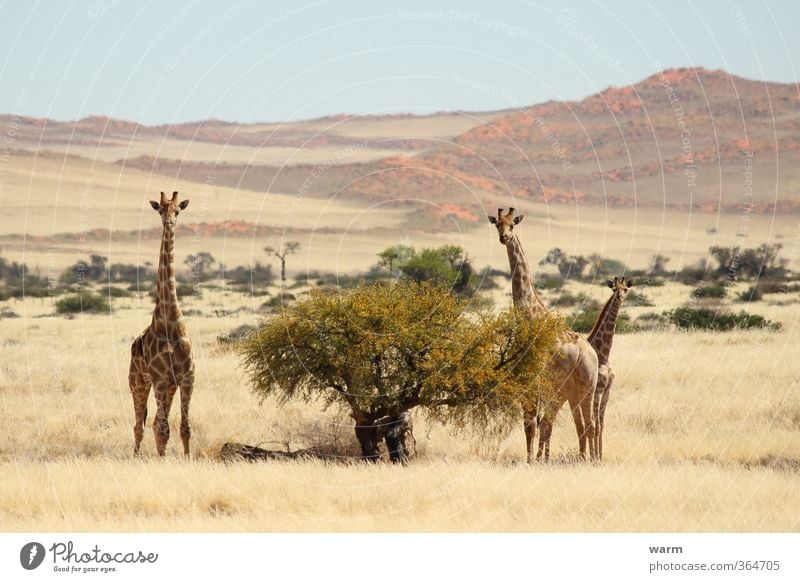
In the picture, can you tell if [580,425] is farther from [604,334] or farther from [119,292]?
[119,292]

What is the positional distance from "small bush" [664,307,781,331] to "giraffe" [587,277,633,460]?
24398 millimetres

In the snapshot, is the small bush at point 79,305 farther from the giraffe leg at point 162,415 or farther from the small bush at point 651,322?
the giraffe leg at point 162,415

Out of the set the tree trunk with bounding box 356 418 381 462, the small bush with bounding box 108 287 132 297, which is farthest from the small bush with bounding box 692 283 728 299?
the tree trunk with bounding box 356 418 381 462

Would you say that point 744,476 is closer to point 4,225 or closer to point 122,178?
point 4,225

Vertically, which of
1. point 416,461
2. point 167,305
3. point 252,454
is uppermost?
point 167,305

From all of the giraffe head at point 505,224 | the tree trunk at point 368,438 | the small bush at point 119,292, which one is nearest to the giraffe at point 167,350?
the tree trunk at point 368,438

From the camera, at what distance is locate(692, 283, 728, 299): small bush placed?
63.0 m

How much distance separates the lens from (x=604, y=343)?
21.8m

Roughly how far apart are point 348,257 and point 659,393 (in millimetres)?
119667
